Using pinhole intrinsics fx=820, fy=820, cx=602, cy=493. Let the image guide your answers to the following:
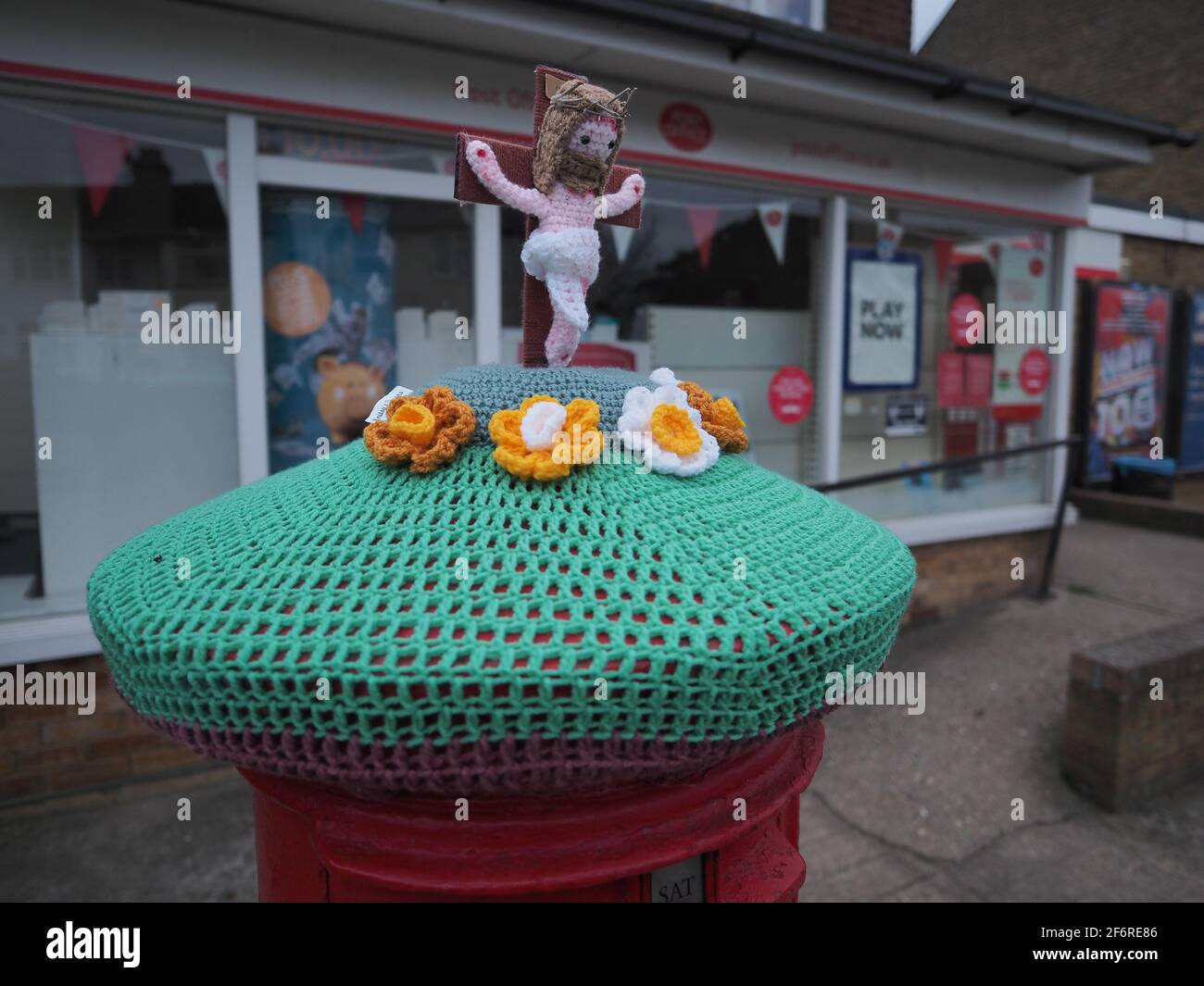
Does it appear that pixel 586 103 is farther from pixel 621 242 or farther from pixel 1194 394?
pixel 1194 394

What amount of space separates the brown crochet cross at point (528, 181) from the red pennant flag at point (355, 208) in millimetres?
2878

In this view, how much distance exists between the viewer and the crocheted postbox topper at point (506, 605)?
2.97 ft

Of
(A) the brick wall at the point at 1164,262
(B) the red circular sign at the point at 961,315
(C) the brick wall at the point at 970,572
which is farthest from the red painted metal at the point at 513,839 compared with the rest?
(A) the brick wall at the point at 1164,262

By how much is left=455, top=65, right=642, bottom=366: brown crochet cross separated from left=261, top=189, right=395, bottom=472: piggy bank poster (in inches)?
105

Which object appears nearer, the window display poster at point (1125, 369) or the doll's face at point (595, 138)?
the doll's face at point (595, 138)

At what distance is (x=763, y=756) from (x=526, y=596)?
1.69ft

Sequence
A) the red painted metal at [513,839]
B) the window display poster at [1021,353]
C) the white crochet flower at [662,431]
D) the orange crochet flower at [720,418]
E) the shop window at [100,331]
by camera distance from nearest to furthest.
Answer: the red painted metal at [513,839] → the white crochet flower at [662,431] → the orange crochet flower at [720,418] → the shop window at [100,331] → the window display poster at [1021,353]

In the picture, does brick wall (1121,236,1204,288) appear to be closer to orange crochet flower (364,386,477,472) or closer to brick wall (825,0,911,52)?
brick wall (825,0,911,52)

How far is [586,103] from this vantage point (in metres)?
1.26

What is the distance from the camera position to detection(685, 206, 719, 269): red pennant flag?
496 cm

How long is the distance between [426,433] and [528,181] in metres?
0.50

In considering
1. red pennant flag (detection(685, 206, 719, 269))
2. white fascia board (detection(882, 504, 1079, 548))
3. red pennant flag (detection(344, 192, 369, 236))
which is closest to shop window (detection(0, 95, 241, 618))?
red pennant flag (detection(344, 192, 369, 236))

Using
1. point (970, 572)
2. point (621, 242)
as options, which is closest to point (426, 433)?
point (621, 242)

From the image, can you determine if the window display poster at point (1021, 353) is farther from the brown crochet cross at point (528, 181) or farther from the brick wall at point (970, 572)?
the brown crochet cross at point (528, 181)
